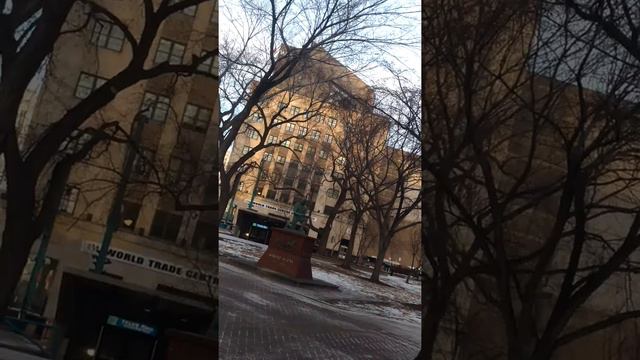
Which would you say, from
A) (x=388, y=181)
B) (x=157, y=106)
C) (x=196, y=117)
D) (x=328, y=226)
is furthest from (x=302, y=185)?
(x=157, y=106)

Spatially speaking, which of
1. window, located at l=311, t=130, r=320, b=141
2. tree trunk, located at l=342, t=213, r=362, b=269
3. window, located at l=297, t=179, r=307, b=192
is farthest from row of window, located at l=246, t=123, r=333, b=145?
tree trunk, located at l=342, t=213, r=362, b=269

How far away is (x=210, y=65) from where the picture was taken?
190 centimetres

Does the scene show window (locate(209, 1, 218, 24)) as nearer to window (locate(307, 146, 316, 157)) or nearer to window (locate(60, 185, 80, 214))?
window (locate(307, 146, 316, 157))

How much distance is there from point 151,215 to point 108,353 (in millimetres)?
Result: 483

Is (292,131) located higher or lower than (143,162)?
higher

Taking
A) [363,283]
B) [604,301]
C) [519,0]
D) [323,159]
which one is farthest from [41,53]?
[604,301]

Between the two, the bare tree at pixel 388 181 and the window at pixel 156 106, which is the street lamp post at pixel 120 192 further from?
the bare tree at pixel 388 181

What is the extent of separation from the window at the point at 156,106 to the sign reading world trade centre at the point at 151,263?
0.44m

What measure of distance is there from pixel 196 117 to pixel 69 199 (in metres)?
0.48

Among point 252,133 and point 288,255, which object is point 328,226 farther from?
point 252,133

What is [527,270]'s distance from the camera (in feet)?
6.29

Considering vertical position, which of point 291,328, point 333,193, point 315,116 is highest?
point 315,116

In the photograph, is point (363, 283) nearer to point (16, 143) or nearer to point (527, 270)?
point (527, 270)

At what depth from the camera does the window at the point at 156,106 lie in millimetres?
1907
